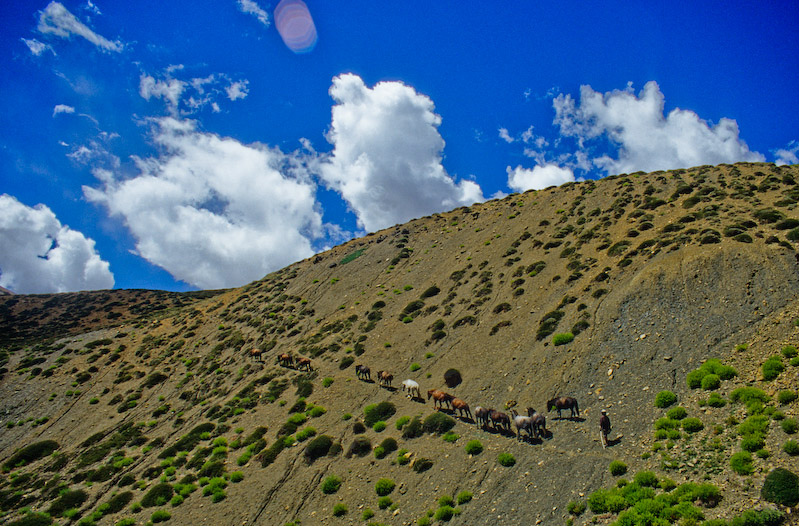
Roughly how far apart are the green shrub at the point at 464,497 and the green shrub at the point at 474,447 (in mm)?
3357

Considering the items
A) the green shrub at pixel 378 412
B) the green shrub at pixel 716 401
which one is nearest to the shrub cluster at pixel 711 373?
the green shrub at pixel 716 401

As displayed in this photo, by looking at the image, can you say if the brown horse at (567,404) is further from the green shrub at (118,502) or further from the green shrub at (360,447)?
the green shrub at (118,502)

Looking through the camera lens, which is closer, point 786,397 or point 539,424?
point 786,397

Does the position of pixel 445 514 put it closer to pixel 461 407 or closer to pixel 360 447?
pixel 461 407

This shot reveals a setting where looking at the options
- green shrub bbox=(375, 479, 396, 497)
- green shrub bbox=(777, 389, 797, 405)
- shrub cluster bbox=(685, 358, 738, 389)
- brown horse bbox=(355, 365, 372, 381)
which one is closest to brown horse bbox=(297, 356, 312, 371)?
brown horse bbox=(355, 365, 372, 381)

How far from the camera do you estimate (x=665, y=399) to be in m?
23.2

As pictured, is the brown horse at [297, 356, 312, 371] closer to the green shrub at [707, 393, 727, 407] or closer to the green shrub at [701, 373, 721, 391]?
the green shrub at [701, 373, 721, 391]

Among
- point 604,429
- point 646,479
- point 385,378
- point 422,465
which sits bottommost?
point 422,465

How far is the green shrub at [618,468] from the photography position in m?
19.8

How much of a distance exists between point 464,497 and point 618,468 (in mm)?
8541

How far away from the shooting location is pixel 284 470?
3350 cm

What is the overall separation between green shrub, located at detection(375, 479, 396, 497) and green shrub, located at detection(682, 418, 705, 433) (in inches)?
700

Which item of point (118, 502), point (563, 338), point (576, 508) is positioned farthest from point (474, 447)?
point (118, 502)

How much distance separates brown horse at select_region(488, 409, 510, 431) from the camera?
90.5 ft
